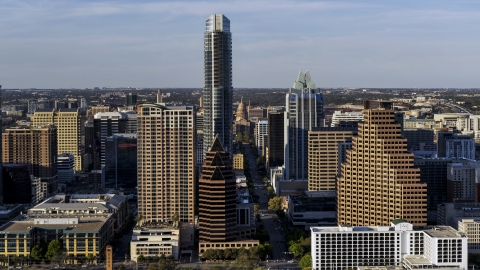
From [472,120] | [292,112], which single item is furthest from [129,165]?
[472,120]

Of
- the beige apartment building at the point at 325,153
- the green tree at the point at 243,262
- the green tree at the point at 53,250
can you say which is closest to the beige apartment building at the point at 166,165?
the green tree at the point at 53,250

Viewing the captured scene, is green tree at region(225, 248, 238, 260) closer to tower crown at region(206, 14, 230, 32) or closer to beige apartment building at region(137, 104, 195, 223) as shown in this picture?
beige apartment building at region(137, 104, 195, 223)

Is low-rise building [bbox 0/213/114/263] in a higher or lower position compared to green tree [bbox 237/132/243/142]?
lower

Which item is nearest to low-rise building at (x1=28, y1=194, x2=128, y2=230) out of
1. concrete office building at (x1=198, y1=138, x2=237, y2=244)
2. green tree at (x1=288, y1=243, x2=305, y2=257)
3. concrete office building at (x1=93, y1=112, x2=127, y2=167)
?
concrete office building at (x1=198, y1=138, x2=237, y2=244)

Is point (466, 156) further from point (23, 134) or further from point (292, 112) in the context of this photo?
point (23, 134)

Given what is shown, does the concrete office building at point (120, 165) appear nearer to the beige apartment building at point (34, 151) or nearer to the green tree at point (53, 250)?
the beige apartment building at point (34, 151)

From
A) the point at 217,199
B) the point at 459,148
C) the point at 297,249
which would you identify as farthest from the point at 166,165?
the point at 459,148

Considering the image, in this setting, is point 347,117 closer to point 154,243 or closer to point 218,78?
point 218,78
